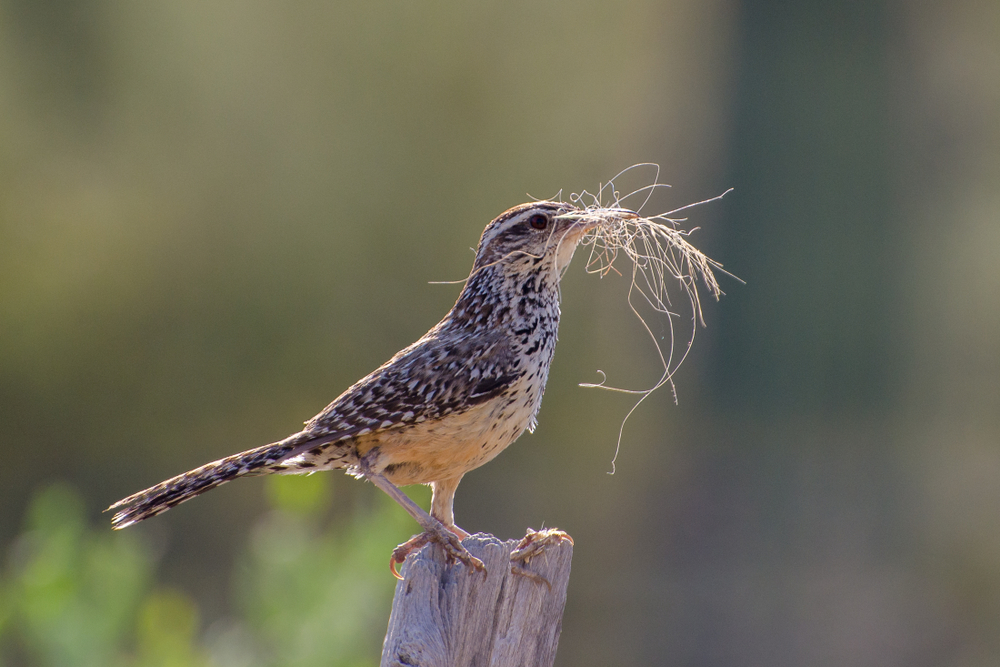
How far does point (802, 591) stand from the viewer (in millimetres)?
10906

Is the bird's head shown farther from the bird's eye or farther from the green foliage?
the green foliage

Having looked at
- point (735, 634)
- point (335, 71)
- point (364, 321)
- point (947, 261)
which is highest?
point (335, 71)

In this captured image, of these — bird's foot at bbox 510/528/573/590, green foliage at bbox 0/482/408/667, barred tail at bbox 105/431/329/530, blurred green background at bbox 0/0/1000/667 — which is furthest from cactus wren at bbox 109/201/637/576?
blurred green background at bbox 0/0/1000/667

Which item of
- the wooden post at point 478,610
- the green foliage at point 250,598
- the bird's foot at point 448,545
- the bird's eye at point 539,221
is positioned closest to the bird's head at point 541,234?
the bird's eye at point 539,221

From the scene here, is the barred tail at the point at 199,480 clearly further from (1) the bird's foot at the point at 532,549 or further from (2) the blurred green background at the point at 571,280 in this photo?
(2) the blurred green background at the point at 571,280

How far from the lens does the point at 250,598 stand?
454cm

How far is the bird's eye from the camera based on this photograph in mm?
3225

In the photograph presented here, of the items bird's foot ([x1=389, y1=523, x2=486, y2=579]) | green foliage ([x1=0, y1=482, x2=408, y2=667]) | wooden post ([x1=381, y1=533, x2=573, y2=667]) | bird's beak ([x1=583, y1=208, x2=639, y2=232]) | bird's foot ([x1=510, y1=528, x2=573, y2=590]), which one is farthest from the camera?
green foliage ([x1=0, y1=482, x2=408, y2=667])

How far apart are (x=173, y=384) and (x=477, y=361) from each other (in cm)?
792

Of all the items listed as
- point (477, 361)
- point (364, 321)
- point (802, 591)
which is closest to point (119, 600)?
point (477, 361)

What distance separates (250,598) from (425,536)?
2288mm

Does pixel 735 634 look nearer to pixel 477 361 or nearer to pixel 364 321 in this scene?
pixel 364 321

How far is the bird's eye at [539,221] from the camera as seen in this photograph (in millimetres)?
3225

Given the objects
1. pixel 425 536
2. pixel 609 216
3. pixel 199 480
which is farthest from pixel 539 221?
pixel 199 480
